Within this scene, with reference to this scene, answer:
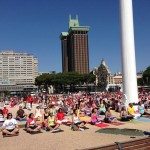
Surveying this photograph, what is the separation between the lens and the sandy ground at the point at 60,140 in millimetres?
13211

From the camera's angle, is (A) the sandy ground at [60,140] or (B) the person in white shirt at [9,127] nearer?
(A) the sandy ground at [60,140]

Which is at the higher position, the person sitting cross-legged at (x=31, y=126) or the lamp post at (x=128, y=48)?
the lamp post at (x=128, y=48)

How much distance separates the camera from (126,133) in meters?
15.8

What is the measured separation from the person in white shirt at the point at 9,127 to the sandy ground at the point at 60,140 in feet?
0.98

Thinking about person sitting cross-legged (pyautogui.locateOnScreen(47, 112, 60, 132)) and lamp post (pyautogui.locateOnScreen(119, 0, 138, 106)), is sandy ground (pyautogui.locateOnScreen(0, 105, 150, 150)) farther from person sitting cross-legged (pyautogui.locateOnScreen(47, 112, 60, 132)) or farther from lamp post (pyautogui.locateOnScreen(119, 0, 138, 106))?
lamp post (pyautogui.locateOnScreen(119, 0, 138, 106))

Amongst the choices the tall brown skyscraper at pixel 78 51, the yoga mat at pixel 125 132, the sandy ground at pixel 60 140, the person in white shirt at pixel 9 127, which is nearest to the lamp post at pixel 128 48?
the sandy ground at pixel 60 140

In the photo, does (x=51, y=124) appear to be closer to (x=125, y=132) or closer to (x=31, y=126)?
(x=31, y=126)

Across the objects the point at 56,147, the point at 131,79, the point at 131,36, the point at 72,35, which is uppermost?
the point at 72,35

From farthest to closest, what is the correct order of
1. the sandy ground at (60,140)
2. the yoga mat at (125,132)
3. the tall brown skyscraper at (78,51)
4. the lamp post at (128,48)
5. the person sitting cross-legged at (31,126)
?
1. the tall brown skyscraper at (78,51)
2. the lamp post at (128,48)
3. the person sitting cross-legged at (31,126)
4. the yoga mat at (125,132)
5. the sandy ground at (60,140)

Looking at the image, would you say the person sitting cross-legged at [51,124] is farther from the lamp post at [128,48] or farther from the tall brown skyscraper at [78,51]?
the tall brown skyscraper at [78,51]

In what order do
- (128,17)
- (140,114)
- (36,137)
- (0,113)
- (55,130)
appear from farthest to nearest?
1. (128,17)
2. (140,114)
3. (0,113)
4. (55,130)
5. (36,137)

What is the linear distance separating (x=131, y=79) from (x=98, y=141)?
12153 millimetres

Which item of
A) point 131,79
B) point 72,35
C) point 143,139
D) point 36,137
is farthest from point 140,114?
point 72,35

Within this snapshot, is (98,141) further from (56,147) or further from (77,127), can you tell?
(77,127)
